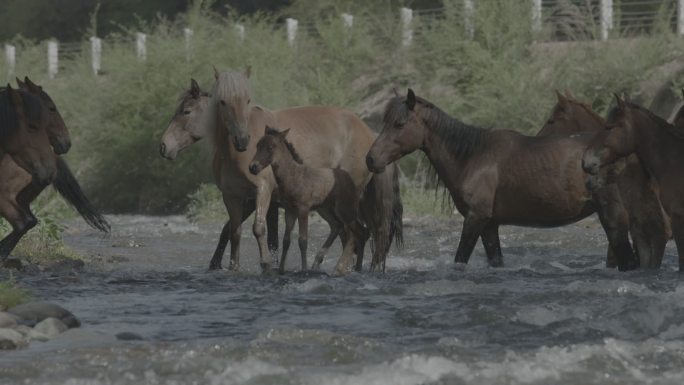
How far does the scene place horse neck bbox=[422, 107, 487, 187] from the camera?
12.2m

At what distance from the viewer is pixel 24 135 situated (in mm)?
12148

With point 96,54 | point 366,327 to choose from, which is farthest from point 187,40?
point 366,327

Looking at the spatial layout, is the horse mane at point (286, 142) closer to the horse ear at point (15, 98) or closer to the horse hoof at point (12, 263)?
the horse ear at point (15, 98)

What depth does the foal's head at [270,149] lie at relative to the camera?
12109 millimetres

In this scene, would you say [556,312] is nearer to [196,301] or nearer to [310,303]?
[310,303]

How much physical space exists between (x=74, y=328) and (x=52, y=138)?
13.4ft

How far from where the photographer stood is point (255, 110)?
1315 centimetres

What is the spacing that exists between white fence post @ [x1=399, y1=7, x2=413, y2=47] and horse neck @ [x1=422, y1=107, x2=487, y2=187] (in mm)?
17941

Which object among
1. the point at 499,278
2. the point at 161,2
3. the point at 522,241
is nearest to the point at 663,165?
the point at 499,278

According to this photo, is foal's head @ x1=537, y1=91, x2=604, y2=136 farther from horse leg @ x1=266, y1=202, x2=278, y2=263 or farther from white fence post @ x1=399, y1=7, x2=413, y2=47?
white fence post @ x1=399, y1=7, x2=413, y2=47

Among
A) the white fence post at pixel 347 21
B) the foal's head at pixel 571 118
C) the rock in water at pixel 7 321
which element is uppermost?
the white fence post at pixel 347 21

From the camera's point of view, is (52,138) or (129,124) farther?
(129,124)

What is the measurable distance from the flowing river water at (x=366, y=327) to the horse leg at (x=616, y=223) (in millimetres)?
259

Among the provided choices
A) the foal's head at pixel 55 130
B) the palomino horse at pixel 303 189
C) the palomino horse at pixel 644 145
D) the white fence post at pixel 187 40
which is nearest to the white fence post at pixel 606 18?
the white fence post at pixel 187 40
